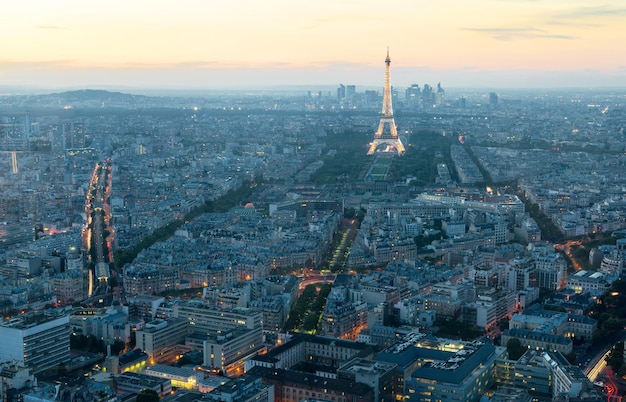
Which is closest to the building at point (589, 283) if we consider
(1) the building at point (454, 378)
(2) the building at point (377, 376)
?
(1) the building at point (454, 378)

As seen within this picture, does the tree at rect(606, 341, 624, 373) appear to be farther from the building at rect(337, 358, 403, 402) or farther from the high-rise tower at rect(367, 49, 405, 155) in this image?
the high-rise tower at rect(367, 49, 405, 155)

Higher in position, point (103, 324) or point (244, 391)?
point (244, 391)

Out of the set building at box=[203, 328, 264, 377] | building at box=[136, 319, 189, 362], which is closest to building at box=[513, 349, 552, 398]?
building at box=[203, 328, 264, 377]

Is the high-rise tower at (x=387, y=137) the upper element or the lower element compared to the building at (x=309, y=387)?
upper

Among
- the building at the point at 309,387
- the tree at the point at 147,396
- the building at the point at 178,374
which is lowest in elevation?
the building at the point at 178,374

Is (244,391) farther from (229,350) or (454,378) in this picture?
(454,378)

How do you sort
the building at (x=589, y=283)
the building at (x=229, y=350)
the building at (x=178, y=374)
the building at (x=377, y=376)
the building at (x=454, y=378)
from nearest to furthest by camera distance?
1. the building at (x=454, y=378)
2. the building at (x=377, y=376)
3. the building at (x=178, y=374)
4. the building at (x=229, y=350)
5. the building at (x=589, y=283)

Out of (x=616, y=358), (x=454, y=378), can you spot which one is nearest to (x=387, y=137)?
(x=616, y=358)

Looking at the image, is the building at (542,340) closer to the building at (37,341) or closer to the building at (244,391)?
A: the building at (244,391)
